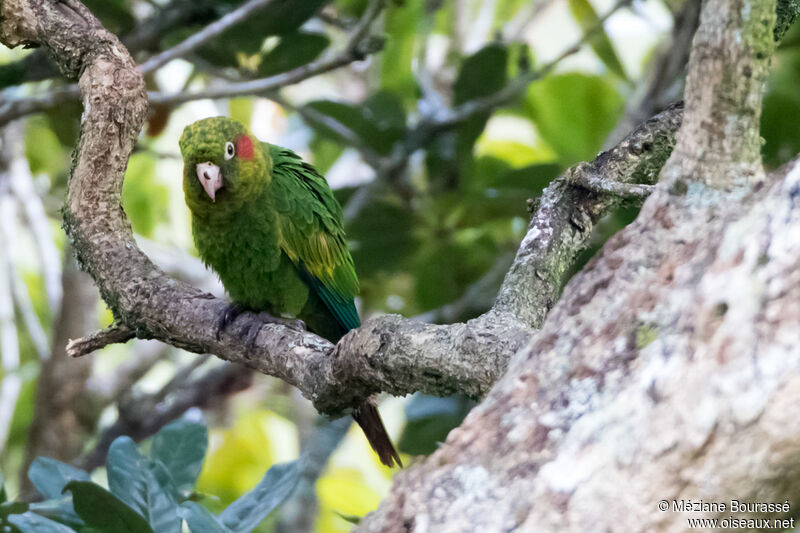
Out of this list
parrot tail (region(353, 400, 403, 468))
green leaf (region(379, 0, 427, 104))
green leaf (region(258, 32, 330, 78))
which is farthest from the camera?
green leaf (region(379, 0, 427, 104))

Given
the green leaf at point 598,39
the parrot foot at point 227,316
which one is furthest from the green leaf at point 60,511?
the green leaf at point 598,39

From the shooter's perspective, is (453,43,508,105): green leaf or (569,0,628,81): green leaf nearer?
(453,43,508,105): green leaf

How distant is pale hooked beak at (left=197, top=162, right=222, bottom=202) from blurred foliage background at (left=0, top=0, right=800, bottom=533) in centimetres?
73

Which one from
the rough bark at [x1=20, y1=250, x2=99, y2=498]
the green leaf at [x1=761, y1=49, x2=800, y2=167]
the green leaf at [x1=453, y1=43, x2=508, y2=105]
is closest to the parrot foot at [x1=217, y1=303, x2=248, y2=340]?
the green leaf at [x1=453, y1=43, x2=508, y2=105]

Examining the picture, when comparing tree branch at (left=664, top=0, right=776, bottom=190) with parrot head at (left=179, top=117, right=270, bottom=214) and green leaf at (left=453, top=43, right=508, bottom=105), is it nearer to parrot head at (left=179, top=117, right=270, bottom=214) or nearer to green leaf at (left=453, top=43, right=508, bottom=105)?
parrot head at (left=179, top=117, right=270, bottom=214)

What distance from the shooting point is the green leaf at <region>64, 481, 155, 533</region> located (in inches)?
71.6

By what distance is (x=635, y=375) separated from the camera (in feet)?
3.40

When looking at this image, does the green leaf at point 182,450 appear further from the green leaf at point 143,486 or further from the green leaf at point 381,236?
the green leaf at point 381,236

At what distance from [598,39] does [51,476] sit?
3320 millimetres

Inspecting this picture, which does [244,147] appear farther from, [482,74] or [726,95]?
[726,95]

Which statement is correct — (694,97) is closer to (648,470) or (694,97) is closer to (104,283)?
(648,470)

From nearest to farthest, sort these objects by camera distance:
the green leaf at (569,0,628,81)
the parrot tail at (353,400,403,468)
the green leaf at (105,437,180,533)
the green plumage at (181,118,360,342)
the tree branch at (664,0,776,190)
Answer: the tree branch at (664,0,776,190) → the green leaf at (105,437,180,533) → the parrot tail at (353,400,403,468) → the green plumage at (181,118,360,342) → the green leaf at (569,0,628,81)

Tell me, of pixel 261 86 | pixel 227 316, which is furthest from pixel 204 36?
pixel 227 316

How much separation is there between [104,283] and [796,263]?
1.92 m
